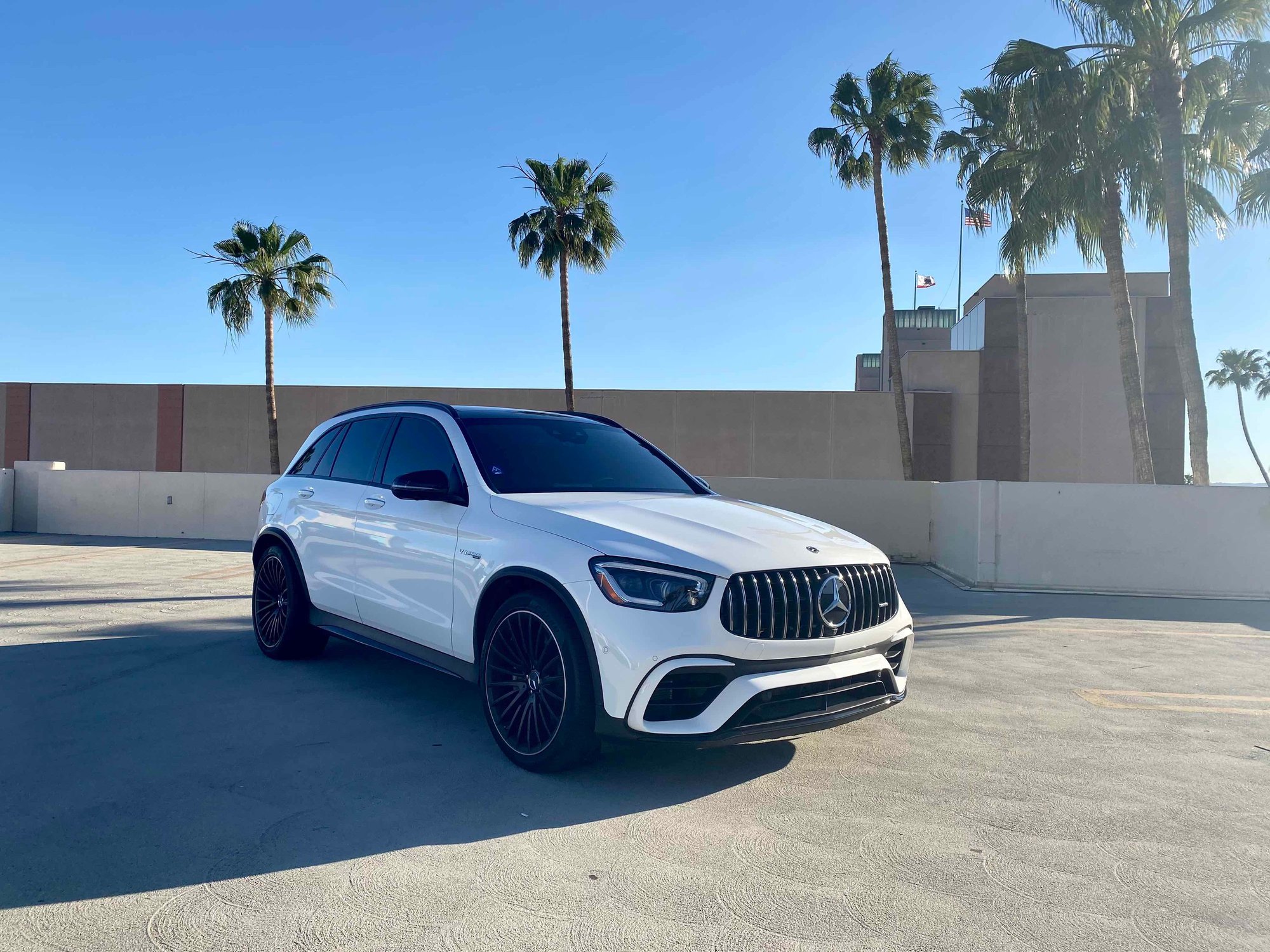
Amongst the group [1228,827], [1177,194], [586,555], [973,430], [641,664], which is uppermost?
[1177,194]

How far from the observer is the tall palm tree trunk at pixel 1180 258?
1603 centimetres

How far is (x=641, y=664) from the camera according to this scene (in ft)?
12.7

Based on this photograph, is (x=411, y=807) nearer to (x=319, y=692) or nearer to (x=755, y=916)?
(x=755, y=916)

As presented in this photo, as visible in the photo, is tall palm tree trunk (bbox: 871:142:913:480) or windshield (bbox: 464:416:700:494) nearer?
windshield (bbox: 464:416:700:494)

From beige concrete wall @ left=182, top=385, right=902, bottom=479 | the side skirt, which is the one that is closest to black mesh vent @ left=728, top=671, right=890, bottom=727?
the side skirt

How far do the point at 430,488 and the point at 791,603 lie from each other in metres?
2.03

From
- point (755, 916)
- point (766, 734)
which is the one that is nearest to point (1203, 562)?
point (766, 734)

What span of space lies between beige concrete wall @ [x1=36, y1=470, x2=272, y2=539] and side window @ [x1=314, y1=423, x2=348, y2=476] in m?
14.4

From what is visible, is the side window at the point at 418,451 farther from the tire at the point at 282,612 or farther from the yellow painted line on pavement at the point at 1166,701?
the yellow painted line on pavement at the point at 1166,701

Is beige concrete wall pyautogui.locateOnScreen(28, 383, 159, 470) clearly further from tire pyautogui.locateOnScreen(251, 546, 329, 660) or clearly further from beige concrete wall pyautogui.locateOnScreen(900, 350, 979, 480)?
tire pyautogui.locateOnScreen(251, 546, 329, 660)

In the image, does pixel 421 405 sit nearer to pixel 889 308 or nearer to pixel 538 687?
pixel 538 687

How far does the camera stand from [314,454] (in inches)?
274

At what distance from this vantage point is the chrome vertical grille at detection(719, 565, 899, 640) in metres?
3.98

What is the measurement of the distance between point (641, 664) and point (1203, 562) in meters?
11.7
